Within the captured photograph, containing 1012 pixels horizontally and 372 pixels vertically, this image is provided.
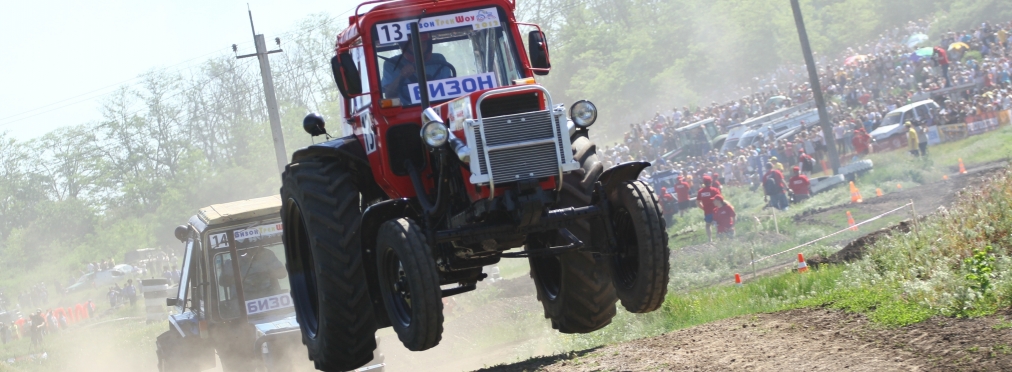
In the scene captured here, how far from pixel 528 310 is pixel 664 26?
39551 mm

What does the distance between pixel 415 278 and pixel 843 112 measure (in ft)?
81.5

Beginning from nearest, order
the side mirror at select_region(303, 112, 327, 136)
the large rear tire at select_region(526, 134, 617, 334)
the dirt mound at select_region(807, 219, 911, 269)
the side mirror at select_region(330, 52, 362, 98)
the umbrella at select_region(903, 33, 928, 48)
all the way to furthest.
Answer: the side mirror at select_region(330, 52, 362, 98)
the large rear tire at select_region(526, 134, 617, 334)
the side mirror at select_region(303, 112, 327, 136)
the dirt mound at select_region(807, 219, 911, 269)
the umbrella at select_region(903, 33, 928, 48)

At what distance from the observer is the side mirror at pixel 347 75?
7.16 meters

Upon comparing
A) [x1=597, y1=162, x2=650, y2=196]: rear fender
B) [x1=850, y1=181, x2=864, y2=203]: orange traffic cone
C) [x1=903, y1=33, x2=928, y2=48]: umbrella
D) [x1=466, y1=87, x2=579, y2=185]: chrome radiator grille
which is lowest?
[x1=850, y1=181, x2=864, y2=203]: orange traffic cone

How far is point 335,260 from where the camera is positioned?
289 inches

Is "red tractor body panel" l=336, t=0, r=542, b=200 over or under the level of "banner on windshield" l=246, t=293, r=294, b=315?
over

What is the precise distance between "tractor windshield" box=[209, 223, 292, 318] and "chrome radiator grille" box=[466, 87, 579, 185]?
23.9ft

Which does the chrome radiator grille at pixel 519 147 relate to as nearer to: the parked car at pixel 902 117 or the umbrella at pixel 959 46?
the parked car at pixel 902 117

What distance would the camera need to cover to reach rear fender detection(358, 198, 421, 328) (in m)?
7.05

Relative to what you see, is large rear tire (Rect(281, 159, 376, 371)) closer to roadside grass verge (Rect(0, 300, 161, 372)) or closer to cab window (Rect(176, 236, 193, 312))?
cab window (Rect(176, 236, 193, 312))

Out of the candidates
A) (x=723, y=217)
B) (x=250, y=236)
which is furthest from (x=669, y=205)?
(x=250, y=236)

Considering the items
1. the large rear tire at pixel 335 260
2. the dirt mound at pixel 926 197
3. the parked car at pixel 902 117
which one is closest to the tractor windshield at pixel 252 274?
the large rear tire at pixel 335 260

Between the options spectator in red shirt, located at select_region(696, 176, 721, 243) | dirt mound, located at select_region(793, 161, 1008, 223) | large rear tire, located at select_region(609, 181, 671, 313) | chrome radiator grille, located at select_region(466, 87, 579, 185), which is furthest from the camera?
spectator in red shirt, located at select_region(696, 176, 721, 243)

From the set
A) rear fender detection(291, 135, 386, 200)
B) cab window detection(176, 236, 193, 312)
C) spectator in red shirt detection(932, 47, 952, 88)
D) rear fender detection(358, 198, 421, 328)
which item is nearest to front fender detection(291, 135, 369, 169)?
rear fender detection(291, 135, 386, 200)
